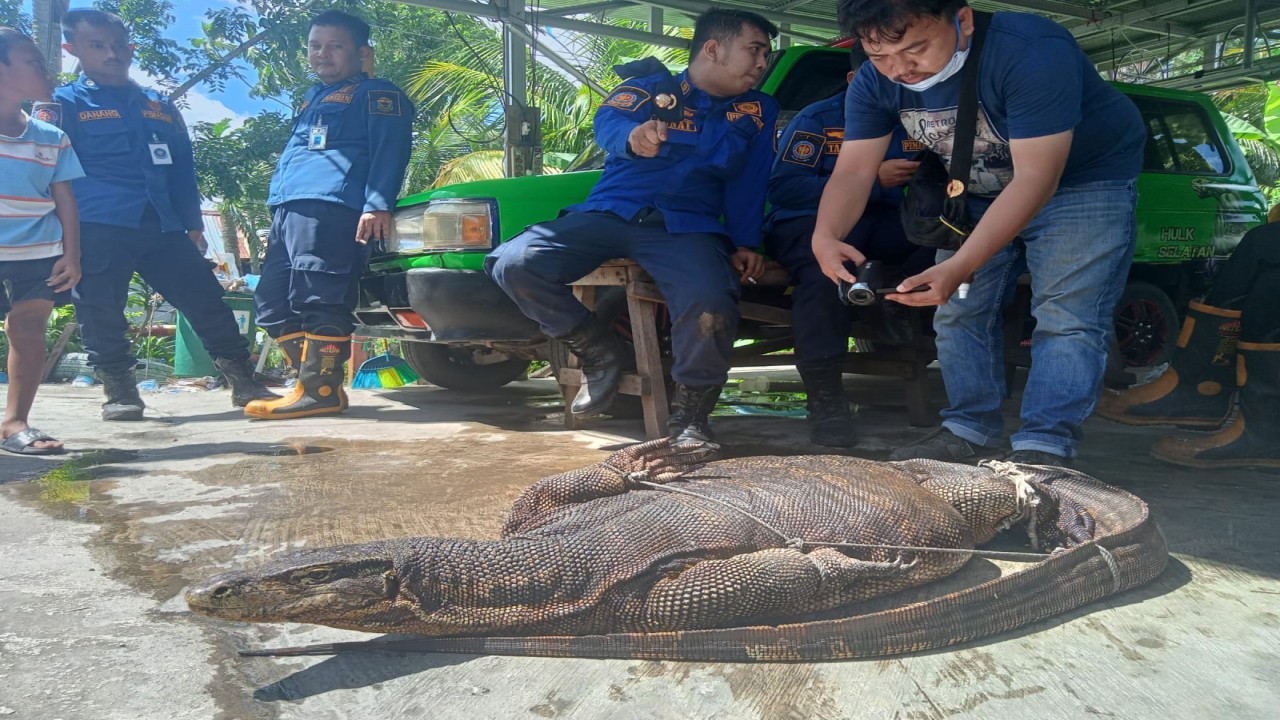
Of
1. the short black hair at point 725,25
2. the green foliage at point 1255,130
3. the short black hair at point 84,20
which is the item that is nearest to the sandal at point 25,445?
the short black hair at point 84,20

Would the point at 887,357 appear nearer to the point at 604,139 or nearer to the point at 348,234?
the point at 604,139

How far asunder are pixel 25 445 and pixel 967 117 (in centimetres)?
406

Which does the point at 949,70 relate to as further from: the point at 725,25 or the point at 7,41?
the point at 7,41

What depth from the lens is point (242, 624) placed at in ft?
5.69

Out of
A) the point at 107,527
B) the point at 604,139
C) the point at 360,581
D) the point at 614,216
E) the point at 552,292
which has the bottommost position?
the point at 107,527

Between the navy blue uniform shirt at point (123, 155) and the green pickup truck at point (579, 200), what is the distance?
147 centimetres

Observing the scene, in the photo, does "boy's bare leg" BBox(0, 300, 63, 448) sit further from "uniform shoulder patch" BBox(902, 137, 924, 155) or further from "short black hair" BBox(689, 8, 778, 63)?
"uniform shoulder patch" BBox(902, 137, 924, 155)

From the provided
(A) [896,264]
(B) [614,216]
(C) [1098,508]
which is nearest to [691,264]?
(B) [614,216]

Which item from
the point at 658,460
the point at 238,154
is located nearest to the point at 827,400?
the point at 658,460

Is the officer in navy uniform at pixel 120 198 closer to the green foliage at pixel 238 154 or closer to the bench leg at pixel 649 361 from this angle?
the bench leg at pixel 649 361

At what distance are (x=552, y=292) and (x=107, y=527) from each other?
1.79 m

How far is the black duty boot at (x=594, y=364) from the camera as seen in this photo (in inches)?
144

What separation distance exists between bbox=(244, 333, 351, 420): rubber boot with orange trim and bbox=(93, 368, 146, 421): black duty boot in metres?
0.65

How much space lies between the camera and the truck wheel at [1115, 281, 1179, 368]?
5535 mm
